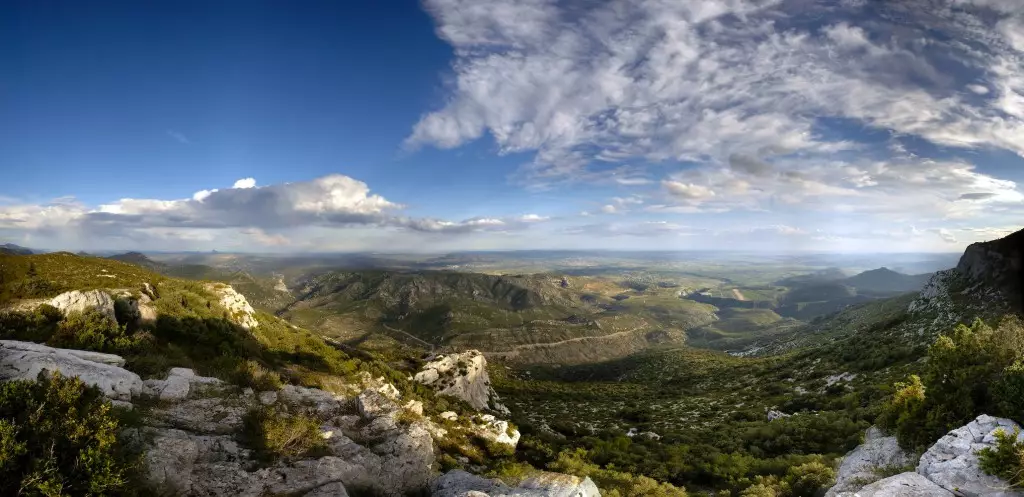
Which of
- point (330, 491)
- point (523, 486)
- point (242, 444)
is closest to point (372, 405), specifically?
point (242, 444)

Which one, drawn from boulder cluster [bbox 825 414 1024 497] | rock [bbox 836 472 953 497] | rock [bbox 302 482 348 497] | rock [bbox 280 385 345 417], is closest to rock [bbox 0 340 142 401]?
rock [bbox 280 385 345 417]

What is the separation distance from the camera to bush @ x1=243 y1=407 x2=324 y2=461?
658 inches

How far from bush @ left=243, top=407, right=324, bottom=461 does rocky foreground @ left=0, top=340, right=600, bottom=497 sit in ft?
1.61

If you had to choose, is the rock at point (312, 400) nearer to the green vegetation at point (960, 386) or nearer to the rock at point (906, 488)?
the rock at point (906, 488)

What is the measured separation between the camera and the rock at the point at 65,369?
15.6 m

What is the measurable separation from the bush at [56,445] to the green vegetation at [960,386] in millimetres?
30951

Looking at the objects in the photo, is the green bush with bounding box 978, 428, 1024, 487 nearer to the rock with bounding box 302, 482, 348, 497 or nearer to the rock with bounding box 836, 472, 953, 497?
the rock with bounding box 836, 472, 953, 497

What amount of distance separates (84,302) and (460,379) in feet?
154

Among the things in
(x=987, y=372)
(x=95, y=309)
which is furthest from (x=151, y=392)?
(x=987, y=372)

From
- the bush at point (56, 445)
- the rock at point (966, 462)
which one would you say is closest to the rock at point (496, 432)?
the bush at point (56, 445)

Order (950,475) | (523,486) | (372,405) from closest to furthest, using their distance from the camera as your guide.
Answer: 1. (950,475)
2. (523,486)
3. (372,405)

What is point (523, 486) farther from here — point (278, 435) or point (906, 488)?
point (906, 488)

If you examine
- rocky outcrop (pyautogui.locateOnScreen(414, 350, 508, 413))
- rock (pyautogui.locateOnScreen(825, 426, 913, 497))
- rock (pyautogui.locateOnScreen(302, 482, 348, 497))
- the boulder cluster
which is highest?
the boulder cluster

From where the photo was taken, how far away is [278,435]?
1694 cm
